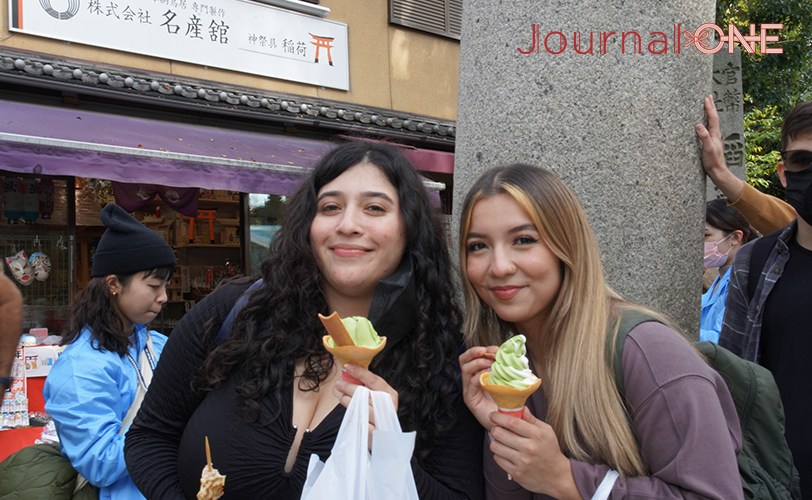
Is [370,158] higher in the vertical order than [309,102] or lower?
lower

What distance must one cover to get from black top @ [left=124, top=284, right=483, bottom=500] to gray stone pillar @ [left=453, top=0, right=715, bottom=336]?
1.02 m

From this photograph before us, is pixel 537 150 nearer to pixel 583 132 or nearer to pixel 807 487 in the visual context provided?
pixel 583 132

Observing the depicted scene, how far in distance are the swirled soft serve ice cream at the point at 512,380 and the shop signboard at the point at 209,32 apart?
23.4ft

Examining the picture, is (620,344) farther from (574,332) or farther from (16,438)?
(16,438)

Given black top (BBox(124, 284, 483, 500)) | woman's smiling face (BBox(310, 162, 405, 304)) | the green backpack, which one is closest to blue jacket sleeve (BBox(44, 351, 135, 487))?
black top (BBox(124, 284, 483, 500))

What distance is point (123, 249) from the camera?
324 centimetres

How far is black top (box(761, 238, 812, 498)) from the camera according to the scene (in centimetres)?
221

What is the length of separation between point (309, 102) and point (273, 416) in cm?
676

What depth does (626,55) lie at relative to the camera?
238 centimetres

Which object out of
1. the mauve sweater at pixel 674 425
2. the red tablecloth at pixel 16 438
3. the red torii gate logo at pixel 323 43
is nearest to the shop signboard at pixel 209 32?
the red torii gate logo at pixel 323 43

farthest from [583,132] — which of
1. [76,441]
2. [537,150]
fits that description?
[76,441]

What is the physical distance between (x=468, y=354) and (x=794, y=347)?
4.78 ft

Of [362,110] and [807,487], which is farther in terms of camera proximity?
[362,110]

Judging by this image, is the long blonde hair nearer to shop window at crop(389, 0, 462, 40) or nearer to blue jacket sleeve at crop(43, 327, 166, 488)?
blue jacket sleeve at crop(43, 327, 166, 488)
